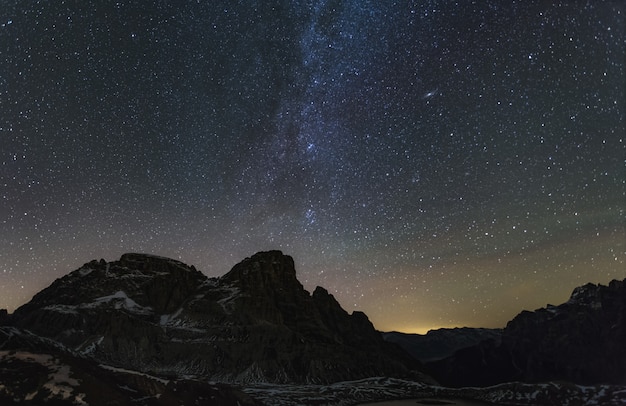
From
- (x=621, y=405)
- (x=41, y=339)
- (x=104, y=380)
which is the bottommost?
(x=621, y=405)

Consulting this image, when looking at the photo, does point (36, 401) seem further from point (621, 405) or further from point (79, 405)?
point (621, 405)

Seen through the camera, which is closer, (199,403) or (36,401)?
(36,401)

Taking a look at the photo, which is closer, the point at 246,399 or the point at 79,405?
the point at 79,405

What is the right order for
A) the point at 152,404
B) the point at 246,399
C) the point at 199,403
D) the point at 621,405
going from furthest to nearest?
the point at 621,405
the point at 246,399
the point at 199,403
the point at 152,404

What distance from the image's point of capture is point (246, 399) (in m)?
142

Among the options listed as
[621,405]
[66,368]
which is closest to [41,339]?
[66,368]

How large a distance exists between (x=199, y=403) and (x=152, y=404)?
16.8m

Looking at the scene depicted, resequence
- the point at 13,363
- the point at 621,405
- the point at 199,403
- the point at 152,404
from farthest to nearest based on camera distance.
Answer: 1. the point at 621,405
2. the point at 199,403
3. the point at 152,404
4. the point at 13,363

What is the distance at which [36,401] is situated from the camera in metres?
80.1

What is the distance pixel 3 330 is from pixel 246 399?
67.4 m

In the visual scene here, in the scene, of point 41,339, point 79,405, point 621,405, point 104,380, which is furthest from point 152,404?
point 621,405

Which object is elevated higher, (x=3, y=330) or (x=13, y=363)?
(x=3, y=330)

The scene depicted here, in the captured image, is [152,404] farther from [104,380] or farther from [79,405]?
[79,405]

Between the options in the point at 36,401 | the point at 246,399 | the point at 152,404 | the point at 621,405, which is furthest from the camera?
the point at 621,405
